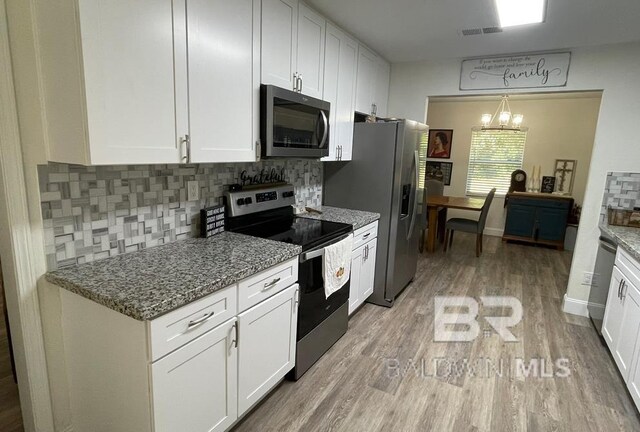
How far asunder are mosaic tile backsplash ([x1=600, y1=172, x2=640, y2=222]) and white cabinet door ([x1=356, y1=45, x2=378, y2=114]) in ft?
7.10

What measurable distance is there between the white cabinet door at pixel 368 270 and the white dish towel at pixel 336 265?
0.48 metres

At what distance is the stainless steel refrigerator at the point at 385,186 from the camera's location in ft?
9.79

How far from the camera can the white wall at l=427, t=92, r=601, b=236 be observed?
5.54 meters

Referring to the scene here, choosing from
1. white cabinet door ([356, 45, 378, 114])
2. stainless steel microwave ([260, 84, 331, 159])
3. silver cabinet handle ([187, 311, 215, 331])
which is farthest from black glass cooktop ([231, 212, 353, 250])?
white cabinet door ([356, 45, 378, 114])

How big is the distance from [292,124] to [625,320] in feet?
8.01

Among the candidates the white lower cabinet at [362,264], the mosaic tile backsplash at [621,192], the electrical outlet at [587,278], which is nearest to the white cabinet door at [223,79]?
the white lower cabinet at [362,264]

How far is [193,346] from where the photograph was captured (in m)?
1.38

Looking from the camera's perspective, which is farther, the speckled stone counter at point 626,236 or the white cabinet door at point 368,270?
the white cabinet door at point 368,270

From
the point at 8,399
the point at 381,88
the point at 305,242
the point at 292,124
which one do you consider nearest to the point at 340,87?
the point at 292,124

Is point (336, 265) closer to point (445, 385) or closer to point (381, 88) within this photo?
point (445, 385)

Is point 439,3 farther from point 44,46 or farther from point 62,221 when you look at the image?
point 62,221

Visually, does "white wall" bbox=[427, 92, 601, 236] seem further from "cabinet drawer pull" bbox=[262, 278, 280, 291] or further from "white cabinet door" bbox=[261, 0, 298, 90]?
"cabinet drawer pull" bbox=[262, 278, 280, 291]

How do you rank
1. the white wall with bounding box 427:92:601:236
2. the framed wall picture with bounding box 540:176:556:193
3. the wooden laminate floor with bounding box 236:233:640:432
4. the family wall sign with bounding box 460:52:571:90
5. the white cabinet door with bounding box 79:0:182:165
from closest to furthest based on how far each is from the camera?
1. the white cabinet door with bounding box 79:0:182:165
2. the wooden laminate floor with bounding box 236:233:640:432
3. the family wall sign with bounding box 460:52:571:90
4. the white wall with bounding box 427:92:601:236
5. the framed wall picture with bounding box 540:176:556:193

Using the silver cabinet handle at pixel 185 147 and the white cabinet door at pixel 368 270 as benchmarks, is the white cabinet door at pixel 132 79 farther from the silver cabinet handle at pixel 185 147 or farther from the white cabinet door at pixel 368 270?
the white cabinet door at pixel 368 270
